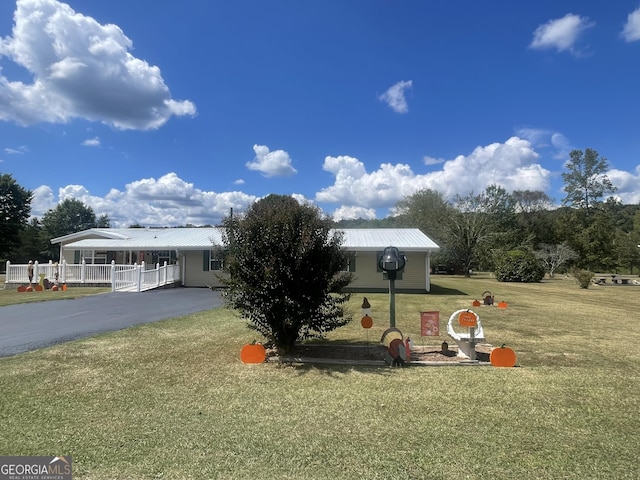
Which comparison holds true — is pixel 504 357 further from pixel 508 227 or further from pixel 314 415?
pixel 508 227

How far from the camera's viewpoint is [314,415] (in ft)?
12.9

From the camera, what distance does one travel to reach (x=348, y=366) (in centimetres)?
579

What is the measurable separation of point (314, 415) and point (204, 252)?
17.9 m

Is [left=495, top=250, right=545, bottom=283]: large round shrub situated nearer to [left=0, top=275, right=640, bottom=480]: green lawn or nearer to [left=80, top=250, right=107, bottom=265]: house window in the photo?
[left=0, top=275, right=640, bottom=480]: green lawn

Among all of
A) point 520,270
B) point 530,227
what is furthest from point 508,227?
point 520,270

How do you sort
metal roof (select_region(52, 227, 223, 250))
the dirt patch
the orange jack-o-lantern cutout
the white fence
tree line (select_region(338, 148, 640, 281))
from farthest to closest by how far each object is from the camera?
tree line (select_region(338, 148, 640, 281)) < metal roof (select_region(52, 227, 223, 250)) < the white fence < the dirt patch < the orange jack-o-lantern cutout

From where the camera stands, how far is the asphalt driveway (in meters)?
7.44

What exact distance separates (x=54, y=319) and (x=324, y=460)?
9344 millimetres

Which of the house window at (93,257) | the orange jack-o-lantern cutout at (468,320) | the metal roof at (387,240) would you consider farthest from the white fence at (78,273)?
the orange jack-o-lantern cutout at (468,320)

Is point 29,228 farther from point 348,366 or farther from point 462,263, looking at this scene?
point 348,366

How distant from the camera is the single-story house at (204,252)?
19.3 m

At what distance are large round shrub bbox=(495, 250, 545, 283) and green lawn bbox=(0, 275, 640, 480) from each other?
22663 mm

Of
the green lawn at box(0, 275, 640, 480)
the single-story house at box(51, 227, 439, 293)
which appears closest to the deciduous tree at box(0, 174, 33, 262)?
the single-story house at box(51, 227, 439, 293)

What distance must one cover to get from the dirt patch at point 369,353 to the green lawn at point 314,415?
0.55 meters
